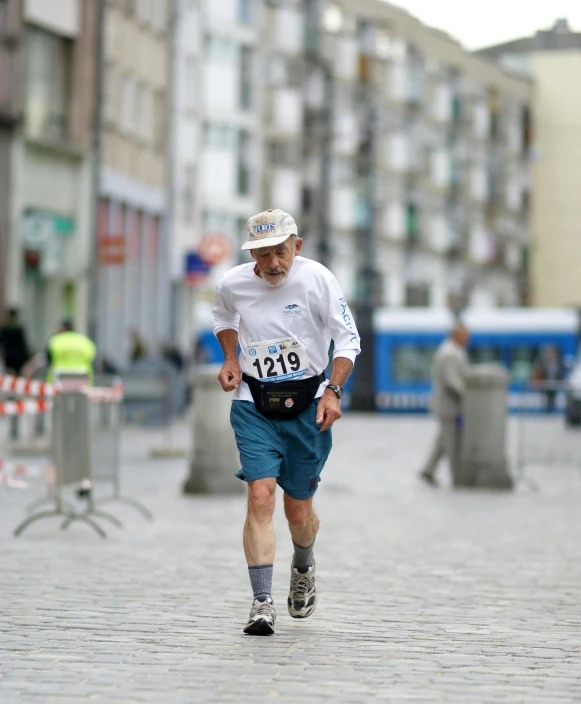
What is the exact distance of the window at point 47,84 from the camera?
41.4 metres

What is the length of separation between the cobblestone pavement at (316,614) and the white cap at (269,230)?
1.71 m

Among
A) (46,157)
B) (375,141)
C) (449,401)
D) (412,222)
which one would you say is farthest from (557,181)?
(449,401)

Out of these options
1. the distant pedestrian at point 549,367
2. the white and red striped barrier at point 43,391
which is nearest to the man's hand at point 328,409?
the white and red striped barrier at point 43,391

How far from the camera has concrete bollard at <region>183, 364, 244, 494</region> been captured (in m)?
18.3

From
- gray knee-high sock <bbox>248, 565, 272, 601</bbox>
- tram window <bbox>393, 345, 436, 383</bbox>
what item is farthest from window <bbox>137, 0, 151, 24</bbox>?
gray knee-high sock <bbox>248, 565, 272, 601</bbox>

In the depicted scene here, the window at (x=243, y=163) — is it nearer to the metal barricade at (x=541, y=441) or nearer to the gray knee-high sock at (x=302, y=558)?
the metal barricade at (x=541, y=441)

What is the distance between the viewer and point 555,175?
302 ft

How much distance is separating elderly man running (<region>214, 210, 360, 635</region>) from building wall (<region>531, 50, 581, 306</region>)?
8319 centimetres

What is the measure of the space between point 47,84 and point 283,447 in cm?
3489

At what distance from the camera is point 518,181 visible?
9119 cm

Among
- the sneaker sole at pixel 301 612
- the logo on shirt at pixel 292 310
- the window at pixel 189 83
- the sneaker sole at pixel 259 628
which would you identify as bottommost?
the sneaker sole at pixel 301 612

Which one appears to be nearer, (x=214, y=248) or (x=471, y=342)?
(x=471, y=342)

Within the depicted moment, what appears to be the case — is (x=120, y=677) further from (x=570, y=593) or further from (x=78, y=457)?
(x=78, y=457)

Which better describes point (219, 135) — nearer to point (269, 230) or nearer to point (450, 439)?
point (450, 439)
